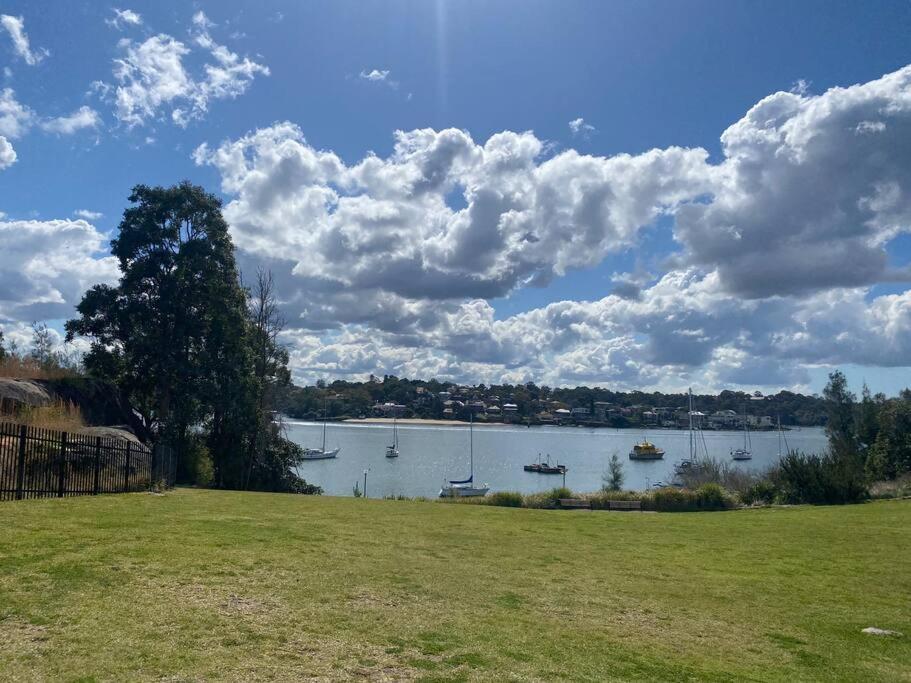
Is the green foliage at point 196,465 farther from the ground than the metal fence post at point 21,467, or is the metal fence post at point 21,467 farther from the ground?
the metal fence post at point 21,467

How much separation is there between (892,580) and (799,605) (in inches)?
123

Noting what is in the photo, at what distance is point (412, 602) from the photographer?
28.2ft

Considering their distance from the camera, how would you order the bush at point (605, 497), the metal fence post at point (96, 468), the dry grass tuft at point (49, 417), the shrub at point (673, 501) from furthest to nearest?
the shrub at point (673, 501) → the bush at point (605, 497) → the dry grass tuft at point (49, 417) → the metal fence post at point (96, 468)

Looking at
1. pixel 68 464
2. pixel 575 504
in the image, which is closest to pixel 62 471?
pixel 68 464

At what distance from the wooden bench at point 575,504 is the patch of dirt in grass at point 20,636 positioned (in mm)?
24099

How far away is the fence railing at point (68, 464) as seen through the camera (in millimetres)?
14375

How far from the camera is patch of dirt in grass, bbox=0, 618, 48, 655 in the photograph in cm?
572

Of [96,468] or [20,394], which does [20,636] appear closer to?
[96,468]

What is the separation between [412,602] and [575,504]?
68.9ft

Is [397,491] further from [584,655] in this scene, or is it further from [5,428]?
[584,655]

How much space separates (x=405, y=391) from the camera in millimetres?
192625

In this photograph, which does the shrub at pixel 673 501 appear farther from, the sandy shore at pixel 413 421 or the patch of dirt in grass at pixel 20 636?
the sandy shore at pixel 413 421

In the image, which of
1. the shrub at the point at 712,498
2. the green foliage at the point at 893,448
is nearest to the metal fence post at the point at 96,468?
the shrub at the point at 712,498

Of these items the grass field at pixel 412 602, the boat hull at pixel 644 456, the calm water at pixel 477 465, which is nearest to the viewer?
the grass field at pixel 412 602
